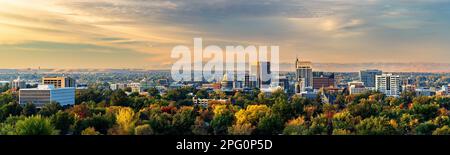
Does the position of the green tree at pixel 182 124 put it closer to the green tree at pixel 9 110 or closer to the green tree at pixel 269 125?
the green tree at pixel 269 125

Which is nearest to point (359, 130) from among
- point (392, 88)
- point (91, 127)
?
point (91, 127)

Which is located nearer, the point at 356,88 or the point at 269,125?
the point at 269,125

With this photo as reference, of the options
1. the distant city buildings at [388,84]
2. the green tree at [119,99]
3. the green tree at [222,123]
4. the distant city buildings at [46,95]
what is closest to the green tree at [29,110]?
the distant city buildings at [46,95]

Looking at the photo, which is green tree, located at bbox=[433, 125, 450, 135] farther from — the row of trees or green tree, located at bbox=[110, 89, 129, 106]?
green tree, located at bbox=[110, 89, 129, 106]

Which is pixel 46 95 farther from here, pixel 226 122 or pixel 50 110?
pixel 226 122

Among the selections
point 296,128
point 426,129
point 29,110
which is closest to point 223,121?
point 296,128
